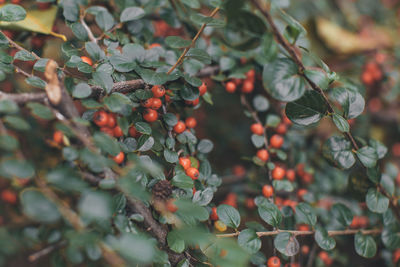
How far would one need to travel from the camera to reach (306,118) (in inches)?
30.8

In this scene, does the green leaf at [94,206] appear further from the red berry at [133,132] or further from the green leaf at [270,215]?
the green leaf at [270,215]

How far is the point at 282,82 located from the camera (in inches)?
27.0

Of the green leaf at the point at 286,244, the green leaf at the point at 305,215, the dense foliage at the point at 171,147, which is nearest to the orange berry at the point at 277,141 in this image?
the dense foliage at the point at 171,147

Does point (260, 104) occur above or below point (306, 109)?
below

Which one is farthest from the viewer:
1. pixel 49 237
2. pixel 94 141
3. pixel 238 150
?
pixel 238 150

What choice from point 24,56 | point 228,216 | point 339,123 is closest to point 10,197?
point 24,56

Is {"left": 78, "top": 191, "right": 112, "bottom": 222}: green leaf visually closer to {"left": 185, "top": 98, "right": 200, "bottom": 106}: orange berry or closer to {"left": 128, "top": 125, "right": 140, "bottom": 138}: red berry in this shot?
{"left": 128, "top": 125, "right": 140, "bottom": 138}: red berry

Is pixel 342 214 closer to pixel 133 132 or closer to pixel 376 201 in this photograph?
pixel 376 201

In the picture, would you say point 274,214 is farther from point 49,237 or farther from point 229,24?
point 49,237

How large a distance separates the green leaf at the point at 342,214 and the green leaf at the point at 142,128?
0.68 meters

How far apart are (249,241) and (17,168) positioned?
57 cm

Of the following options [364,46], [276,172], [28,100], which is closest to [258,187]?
[276,172]

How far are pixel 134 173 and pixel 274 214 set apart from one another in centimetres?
42

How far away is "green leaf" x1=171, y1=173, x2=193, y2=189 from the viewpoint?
2.44 ft
